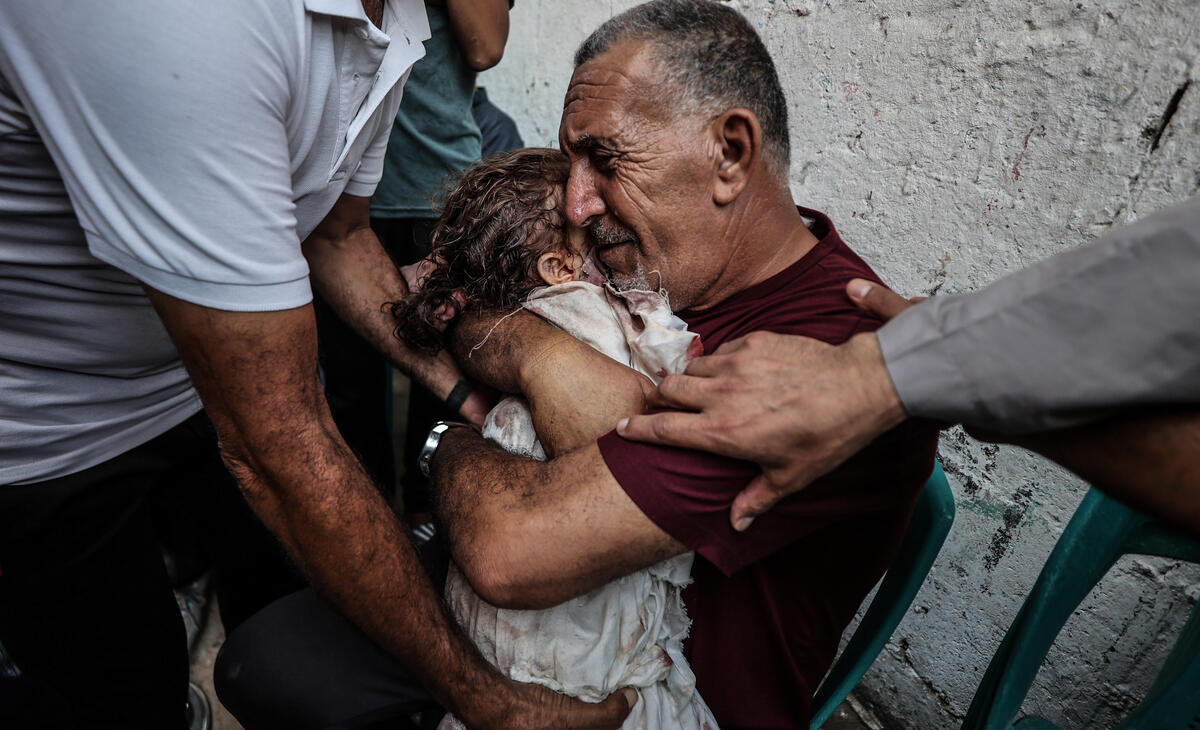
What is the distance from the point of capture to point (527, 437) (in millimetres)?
1580

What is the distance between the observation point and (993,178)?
1.88 meters

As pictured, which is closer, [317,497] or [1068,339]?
[1068,339]

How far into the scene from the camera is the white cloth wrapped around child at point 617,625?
1428mm

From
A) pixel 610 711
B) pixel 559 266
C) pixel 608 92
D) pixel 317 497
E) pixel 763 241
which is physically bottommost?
pixel 610 711

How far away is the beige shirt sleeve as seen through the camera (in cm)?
88

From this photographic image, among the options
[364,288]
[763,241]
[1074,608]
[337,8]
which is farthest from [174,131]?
[1074,608]

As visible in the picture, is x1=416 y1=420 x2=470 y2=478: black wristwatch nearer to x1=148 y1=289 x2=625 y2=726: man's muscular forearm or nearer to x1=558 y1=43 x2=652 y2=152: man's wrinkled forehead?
x1=148 y1=289 x2=625 y2=726: man's muscular forearm

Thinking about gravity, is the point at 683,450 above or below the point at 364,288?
above

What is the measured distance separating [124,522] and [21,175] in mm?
910

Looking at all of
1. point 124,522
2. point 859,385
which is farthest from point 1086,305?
point 124,522

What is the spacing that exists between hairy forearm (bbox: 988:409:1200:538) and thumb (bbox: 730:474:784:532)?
442 millimetres

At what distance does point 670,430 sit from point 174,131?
91 cm

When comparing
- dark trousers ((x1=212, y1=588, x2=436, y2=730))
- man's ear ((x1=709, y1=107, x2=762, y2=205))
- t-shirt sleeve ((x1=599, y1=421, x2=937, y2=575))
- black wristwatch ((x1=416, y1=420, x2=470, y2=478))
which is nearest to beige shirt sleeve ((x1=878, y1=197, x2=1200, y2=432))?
t-shirt sleeve ((x1=599, y1=421, x2=937, y2=575))

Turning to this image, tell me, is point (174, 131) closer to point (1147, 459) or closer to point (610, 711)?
point (610, 711)
